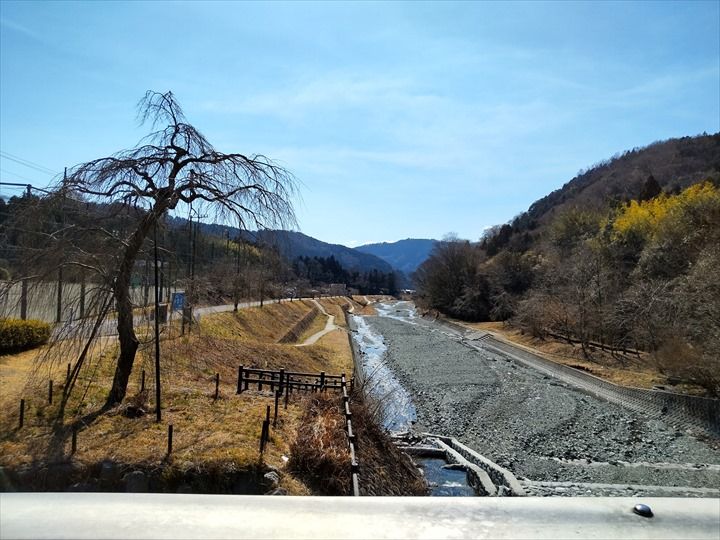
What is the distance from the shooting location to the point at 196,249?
1004 cm

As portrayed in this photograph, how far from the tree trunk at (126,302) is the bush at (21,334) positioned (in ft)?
19.7

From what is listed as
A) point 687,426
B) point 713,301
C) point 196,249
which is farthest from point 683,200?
point 196,249

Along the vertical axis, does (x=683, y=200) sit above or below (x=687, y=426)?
above

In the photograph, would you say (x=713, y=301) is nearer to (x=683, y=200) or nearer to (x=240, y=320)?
(x=683, y=200)

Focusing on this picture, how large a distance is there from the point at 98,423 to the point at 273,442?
295cm

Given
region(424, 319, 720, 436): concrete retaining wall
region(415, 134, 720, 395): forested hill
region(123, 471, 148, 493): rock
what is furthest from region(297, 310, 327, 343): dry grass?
region(123, 471, 148, 493): rock

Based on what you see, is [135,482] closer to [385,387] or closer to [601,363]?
[385,387]

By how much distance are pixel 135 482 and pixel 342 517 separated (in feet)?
20.0

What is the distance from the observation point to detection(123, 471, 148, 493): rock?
6684mm

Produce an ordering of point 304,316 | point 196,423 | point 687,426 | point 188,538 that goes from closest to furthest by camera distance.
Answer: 1. point 188,538
2. point 196,423
3. point 687,426
4. point 304,316

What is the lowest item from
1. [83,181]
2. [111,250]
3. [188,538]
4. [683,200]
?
[188,538]

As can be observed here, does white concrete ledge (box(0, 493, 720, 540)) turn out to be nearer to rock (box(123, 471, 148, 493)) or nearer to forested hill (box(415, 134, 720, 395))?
rock (box(123, 471, 148, 493))

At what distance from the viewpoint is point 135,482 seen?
6.70 metres

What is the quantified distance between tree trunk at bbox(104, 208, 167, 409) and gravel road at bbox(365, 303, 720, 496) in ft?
29.3
